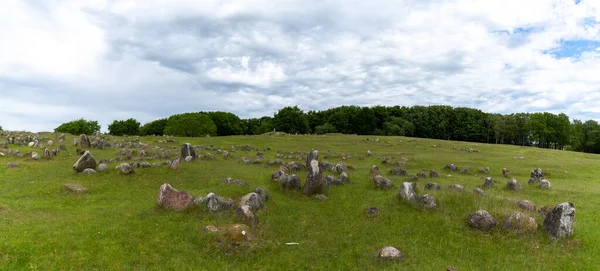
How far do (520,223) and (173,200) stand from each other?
1478 cm

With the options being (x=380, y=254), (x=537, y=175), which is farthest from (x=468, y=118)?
(x=380, y=254)

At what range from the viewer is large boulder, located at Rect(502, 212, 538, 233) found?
42.7 feet

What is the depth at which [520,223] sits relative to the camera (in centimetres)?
1309

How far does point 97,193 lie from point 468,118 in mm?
127676

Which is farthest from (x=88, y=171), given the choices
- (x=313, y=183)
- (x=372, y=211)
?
(x=372, y=211)

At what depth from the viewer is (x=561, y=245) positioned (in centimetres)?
1224

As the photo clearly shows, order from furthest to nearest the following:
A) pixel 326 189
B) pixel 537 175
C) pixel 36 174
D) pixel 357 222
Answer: pixel 537 175 < pixel 36 174 < pixel 326 189 < pixel 357 222

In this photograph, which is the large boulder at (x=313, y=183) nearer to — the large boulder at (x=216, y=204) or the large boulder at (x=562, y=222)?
the large boulder at (x=216, y=204)

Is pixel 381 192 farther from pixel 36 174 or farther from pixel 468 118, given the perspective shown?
pixel 468 118

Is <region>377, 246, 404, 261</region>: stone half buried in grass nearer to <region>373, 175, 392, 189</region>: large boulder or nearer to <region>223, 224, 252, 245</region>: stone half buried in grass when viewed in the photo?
<region>223, 224, 252, 245</region>: stone half buried in grass

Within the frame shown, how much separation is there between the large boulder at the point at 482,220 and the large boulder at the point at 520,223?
1.51ft

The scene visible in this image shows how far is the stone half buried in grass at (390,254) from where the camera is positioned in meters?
11.6

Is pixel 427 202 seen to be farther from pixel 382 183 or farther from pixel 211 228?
pixel 211 228

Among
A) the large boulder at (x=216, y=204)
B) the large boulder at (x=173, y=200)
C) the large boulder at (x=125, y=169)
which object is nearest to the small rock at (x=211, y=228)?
the large boulder at (x=216, y=204)
